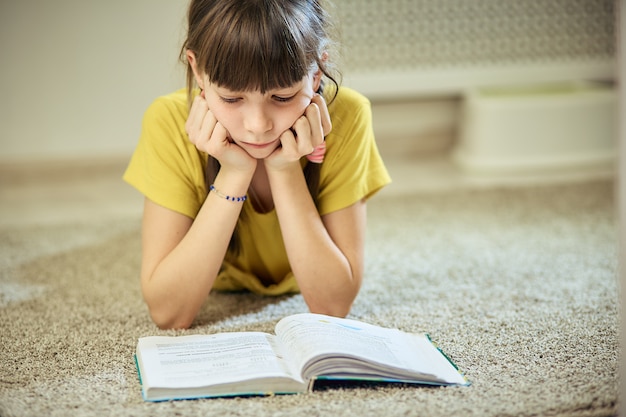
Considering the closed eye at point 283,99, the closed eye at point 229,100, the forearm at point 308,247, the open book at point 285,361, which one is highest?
the closed eye at point 229,100

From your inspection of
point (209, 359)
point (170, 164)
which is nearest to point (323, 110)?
point (170, 164)

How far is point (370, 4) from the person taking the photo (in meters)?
2.08

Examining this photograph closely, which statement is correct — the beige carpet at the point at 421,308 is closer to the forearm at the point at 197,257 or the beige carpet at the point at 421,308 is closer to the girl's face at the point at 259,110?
→ the forearm at the point at 197,257

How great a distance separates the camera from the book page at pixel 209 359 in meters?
0.86

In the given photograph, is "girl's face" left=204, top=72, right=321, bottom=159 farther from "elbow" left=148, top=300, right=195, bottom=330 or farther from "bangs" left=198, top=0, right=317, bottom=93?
"elbow" left=148, top=300, right=195, bottom=330

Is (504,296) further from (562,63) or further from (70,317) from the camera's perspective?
(562,63)

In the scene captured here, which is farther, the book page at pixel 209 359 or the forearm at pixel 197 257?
the forearm at pixel 197 257

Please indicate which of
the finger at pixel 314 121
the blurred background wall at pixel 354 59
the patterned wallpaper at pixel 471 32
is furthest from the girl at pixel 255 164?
the patterned wallpaper at pixel 471 32

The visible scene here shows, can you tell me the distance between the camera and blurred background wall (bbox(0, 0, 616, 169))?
1964mm

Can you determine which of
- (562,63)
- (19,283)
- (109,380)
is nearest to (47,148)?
(19,283)

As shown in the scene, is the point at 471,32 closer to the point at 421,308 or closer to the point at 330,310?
the point at 421,308

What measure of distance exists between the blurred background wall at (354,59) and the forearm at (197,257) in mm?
953

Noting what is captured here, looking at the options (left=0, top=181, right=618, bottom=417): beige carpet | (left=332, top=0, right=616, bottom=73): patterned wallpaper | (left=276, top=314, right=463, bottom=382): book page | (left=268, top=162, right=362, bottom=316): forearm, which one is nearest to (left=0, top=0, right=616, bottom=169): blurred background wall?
(left=332, top=0, right=616, bottom=73): patterned wallpaper

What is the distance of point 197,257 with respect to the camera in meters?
1.03
